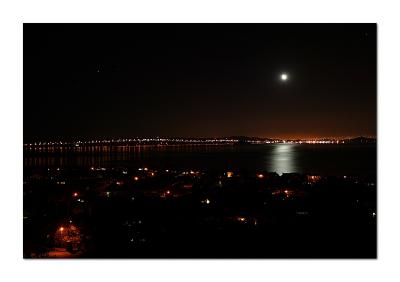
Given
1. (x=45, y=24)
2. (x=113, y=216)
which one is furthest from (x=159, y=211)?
(x=45, y=24)
